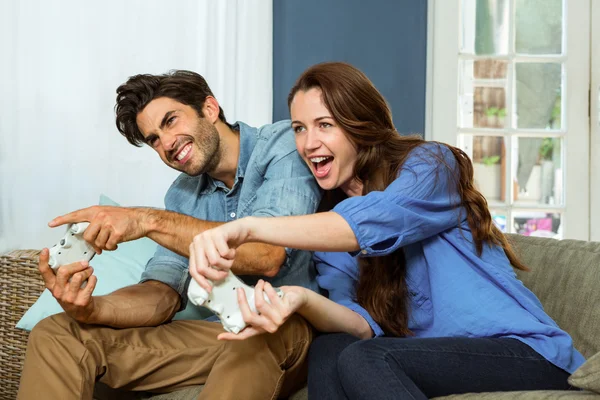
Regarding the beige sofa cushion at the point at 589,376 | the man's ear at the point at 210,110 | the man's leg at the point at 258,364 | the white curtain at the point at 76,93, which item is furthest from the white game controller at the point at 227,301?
the white curtain at the point at 76,93

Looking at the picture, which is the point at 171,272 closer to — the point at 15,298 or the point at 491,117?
the point at 15,298

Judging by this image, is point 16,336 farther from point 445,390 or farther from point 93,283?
point 445,390

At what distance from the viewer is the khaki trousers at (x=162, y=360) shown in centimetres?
159

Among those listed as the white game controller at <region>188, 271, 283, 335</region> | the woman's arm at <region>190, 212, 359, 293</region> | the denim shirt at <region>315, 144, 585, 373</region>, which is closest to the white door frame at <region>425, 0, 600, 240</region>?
the denim shirt at <region>315, 144, 585, 373</region>

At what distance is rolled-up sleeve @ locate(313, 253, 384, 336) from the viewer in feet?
6.23

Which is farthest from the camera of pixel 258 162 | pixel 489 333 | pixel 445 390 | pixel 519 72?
pixel 519 72

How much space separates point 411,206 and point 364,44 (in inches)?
79.5

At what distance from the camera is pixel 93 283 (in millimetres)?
1745

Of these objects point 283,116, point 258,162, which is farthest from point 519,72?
point 258,162

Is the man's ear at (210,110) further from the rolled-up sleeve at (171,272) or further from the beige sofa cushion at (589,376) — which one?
the beige sofa cushion at (589,376)

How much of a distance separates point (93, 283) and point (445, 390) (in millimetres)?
838

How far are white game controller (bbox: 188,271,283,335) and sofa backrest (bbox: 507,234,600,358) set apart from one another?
2.51 ft

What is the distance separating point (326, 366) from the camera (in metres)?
1.56

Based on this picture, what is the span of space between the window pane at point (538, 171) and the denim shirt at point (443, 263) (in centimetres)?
205
